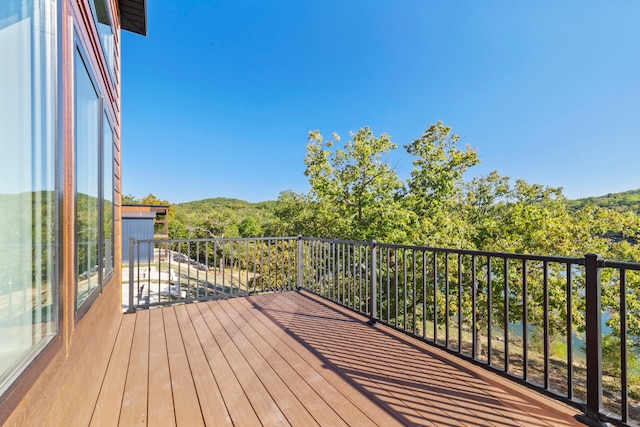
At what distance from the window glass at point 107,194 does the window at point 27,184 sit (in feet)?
4.85

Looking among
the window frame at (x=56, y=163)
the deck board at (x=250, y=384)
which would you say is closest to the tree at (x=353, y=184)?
the deck board at (x=250, y=384)

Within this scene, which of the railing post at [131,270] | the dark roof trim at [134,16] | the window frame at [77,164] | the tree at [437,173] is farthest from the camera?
the tree at [437,173]

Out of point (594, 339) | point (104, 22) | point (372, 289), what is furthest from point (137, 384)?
point (104, 22)

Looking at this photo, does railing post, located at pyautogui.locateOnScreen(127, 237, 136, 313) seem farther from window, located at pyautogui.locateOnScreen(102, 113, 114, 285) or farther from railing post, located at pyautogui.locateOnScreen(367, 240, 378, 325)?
railing post, located at pyautogui.locateOnScreen(367, 240, 378, 325)

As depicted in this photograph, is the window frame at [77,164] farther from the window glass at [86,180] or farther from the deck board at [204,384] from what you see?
the deck board at [204,384]

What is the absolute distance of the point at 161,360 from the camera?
224 cm

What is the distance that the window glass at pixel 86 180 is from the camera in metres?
1.50

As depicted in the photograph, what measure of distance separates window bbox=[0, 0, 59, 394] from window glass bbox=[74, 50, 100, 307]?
1.57 ft

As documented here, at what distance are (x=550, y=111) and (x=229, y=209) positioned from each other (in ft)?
88.3

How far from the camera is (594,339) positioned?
1.52 m

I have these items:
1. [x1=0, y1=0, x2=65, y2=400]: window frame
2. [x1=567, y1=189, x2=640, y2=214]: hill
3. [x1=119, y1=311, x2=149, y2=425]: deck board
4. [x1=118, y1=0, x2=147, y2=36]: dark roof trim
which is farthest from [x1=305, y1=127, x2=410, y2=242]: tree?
[x1=567, y1=189, x2=640, y2=214]: hill

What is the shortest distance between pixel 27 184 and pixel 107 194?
200 cm

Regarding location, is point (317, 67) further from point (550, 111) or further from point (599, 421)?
point (550, 111)

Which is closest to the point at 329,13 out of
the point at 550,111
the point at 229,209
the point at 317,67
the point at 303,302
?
the point at 317,67
